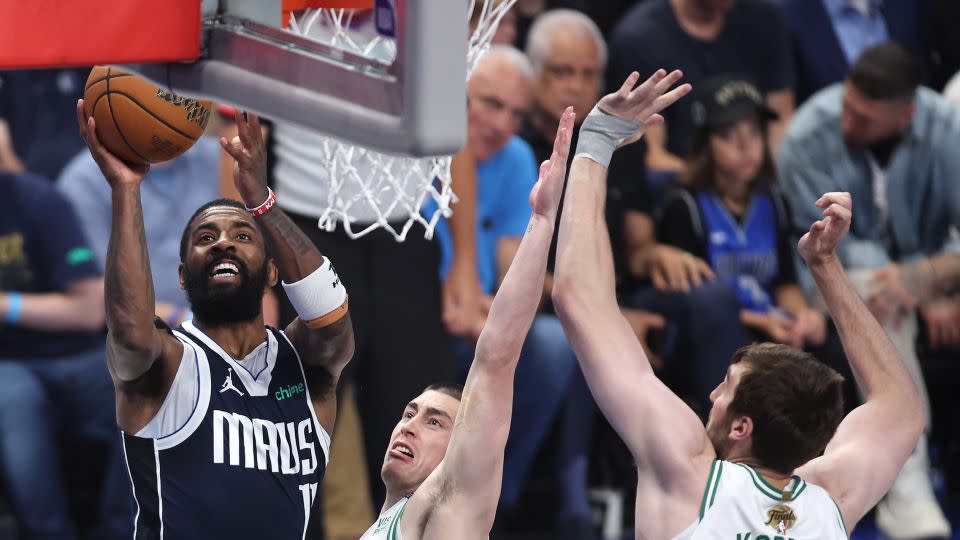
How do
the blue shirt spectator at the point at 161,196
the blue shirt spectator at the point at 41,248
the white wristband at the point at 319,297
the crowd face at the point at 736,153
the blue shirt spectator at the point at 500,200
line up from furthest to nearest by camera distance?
the crowd face at the point at 736,153 → the blue shirt spectator at the point at 500,200 → the blue shirt spectator at the point at 161,196 → the blue shirt spectator at the point at 41,248 → the white wristband at the point at 319,297

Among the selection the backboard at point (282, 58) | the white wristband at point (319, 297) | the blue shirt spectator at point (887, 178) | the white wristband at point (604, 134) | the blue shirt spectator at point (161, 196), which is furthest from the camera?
the blue shirt spectator at point (887, 178)

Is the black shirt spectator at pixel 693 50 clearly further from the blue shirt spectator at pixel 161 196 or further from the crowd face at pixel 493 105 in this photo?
the blue shirt spectator at pixel 161 196

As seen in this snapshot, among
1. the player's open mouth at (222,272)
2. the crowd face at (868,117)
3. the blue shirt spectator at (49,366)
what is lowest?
A: the blue shirt spectator at (49,366)

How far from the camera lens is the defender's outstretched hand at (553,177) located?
3779 mm

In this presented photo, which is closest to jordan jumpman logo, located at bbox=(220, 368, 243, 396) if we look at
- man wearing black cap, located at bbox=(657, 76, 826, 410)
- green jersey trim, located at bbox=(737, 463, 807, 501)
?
green jersey trim, located at bbox=(737, 463, 807, 501)

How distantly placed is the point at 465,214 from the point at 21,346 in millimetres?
1905

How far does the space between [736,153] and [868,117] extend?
625 millimetres

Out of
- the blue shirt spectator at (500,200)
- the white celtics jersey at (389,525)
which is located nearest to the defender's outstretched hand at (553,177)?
the white celtics jersey at (389,525)

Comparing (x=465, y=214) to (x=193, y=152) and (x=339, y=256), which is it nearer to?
(x=339, y=256)

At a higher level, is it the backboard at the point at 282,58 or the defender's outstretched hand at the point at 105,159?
the backboard at the point at 282,58

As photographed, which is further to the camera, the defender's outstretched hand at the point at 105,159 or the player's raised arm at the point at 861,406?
the player's raised arm at the point at 861,406

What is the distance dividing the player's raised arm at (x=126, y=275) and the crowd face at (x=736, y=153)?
349cm

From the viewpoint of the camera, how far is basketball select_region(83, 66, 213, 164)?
373 centimetres

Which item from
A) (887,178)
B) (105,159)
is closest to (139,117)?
(105,159)
